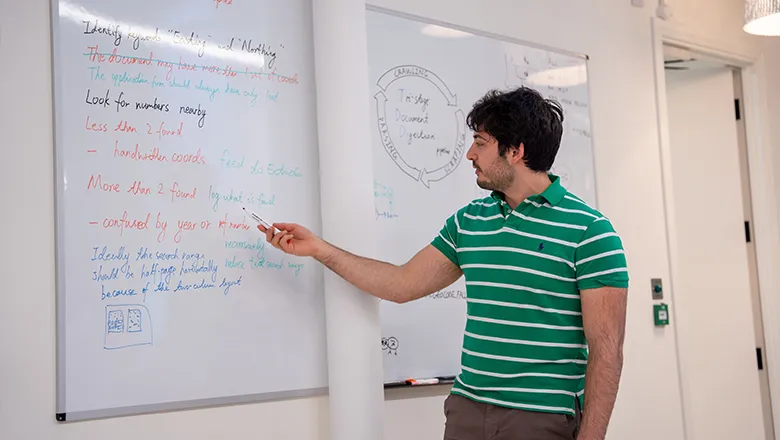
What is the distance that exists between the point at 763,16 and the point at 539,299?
183 cm

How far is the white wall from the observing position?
6.38 ft

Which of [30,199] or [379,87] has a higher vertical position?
[379,87]

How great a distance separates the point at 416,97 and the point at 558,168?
0.75 m

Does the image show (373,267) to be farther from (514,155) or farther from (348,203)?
(514,155)

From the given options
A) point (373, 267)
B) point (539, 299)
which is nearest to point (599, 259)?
point (539, 299)

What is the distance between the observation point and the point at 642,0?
3.71 meters

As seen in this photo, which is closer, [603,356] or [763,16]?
[603,356]

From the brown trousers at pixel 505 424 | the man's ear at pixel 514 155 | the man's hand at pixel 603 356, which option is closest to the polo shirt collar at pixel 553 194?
the man's ear at pixel 514 155

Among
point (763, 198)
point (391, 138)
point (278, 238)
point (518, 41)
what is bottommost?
point (278, 238)

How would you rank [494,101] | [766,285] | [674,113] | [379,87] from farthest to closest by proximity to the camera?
[674,113], [766,285], [379,87], [494,101]

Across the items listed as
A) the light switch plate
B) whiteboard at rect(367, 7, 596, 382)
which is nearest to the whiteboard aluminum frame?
whiteboard at rect(367, 7, 596, 382)

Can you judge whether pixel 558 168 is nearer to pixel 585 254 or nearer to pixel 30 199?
pixel 585 254

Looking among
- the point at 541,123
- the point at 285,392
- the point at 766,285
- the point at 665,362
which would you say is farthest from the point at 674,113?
the point at 285,392

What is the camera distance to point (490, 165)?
2137mm
